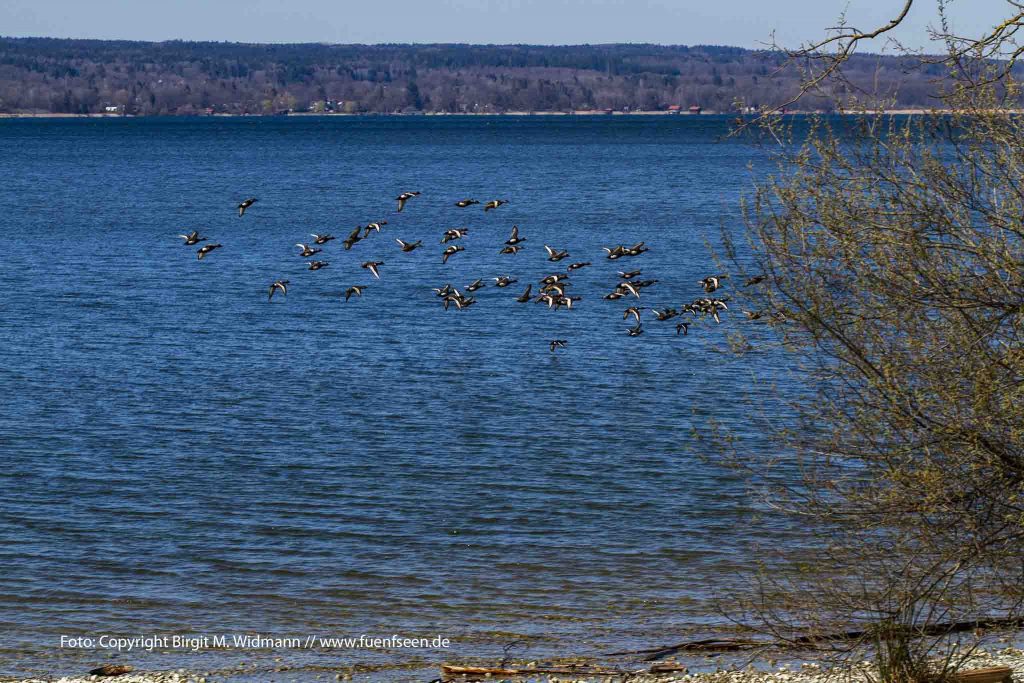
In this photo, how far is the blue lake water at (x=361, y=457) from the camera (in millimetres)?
16500

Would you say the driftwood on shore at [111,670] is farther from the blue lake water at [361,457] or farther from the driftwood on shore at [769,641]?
the driftwood on shore at [769,641]

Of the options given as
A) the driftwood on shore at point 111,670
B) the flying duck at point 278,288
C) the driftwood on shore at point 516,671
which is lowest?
the flying duck at point 278,288

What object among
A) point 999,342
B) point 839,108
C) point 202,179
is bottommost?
point 202,179

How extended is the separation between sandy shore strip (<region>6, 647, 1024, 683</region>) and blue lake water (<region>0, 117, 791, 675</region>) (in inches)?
25.0

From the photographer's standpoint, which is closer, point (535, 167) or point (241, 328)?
point (241, 328)

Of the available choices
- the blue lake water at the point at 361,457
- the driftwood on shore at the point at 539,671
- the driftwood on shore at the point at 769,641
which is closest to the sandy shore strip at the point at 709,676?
the driftwood on shore at the point at 539,671

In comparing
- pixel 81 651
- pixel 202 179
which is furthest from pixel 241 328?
pixel 202 179

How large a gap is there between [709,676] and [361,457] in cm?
1204

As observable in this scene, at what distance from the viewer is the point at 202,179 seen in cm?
11594

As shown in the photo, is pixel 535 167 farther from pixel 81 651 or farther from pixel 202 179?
pixel 81 651

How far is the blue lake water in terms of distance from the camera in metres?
16.5

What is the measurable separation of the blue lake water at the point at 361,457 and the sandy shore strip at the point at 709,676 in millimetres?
635

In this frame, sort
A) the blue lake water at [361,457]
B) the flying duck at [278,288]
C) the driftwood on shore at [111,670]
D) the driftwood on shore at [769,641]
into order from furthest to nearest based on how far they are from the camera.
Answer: the flying duck at [278,288], the blue lake water at [361,457], the driftwood on shore at [111,670], the driftwood on shore at [769,641]

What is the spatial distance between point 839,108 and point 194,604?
9.86 meters
